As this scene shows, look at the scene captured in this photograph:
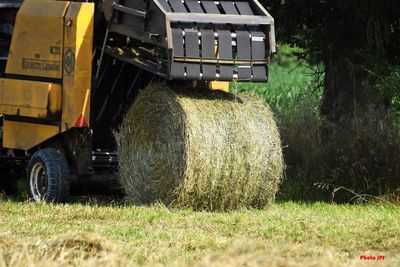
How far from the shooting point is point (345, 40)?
14.8 m

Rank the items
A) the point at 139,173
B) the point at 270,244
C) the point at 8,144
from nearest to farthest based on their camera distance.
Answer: the point at 270,244 < the point at 139,173 < the point at 8,144

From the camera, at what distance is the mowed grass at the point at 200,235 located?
7863 mm

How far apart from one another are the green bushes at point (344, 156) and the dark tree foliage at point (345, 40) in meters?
0.34

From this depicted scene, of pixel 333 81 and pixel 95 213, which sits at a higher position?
pixel 333 81

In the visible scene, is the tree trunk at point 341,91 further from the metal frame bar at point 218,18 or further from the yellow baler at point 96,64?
the metal frame bar at point 218,18

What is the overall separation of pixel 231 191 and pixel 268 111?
1122 millimetres

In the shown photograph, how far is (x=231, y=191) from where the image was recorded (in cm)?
1223

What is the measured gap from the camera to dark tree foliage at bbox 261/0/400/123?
546 inches

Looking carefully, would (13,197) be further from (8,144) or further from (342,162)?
(342,162)

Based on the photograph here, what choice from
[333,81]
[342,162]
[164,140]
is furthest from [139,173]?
[333,81]

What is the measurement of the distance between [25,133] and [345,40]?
4536 millimetres

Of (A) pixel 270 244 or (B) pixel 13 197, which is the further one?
(B) pixel 13 197

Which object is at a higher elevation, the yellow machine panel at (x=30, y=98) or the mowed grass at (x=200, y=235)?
the yellow machine panel at (x=30, y=98)

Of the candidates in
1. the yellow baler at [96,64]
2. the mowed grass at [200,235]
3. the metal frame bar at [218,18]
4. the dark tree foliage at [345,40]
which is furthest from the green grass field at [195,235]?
the dark tree foliage at [345,40]
